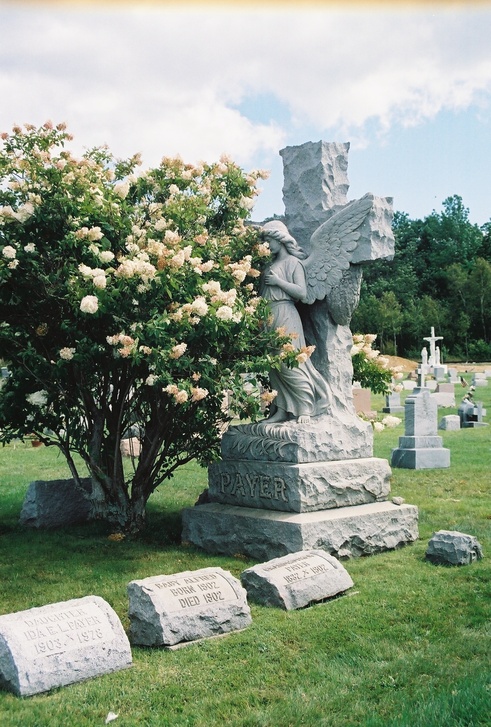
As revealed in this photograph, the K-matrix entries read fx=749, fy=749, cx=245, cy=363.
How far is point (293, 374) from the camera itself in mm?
8352

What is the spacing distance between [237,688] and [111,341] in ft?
10.4

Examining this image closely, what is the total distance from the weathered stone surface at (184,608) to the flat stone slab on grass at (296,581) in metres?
0.43

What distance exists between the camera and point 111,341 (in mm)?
6566

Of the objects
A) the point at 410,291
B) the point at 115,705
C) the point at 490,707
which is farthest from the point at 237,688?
the point at 410,291

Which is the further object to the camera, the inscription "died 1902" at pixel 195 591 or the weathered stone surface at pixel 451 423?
the weathered stone surface at pixel 451 423

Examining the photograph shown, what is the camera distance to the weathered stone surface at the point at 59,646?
4.51 meters

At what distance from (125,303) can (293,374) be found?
2.30m

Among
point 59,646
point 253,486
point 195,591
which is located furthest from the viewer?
point 253,486

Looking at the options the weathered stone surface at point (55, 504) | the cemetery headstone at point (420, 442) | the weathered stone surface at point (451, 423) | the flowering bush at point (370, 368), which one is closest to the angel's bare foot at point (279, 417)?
the flowering bush at point (370, 368)

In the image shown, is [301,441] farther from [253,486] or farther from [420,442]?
[420,442]

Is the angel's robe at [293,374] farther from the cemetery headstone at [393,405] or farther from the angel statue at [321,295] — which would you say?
the cemetery headstone at [393,405]

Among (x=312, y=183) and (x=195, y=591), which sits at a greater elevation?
(x=312, y=183)

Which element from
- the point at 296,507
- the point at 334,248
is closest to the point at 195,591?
the point at 296,507

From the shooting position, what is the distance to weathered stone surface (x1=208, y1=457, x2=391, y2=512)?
7539 millimetres
